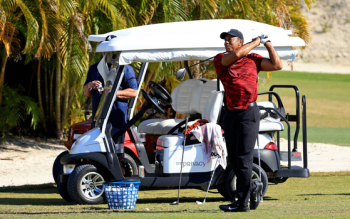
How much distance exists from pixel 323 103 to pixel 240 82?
28.3 metres

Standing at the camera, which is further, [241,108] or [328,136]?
[328,136]

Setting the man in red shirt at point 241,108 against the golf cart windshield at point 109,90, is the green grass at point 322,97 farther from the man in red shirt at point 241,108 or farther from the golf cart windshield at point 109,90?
the man in red shirt at point 241,108

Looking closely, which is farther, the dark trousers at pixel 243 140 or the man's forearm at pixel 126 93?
the man's forearm at pixel 126 93

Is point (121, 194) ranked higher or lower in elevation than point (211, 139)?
lower

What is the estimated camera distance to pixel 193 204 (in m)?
6.34

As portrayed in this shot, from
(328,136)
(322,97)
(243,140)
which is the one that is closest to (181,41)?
(243,140)

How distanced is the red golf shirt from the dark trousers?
87mm

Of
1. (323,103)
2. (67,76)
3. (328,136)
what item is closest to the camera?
(67,76)

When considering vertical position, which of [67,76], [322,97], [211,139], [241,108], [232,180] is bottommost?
[232,180]

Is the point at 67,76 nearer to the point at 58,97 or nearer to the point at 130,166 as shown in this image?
the point at 58,97

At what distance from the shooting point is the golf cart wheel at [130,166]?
672 centimetres

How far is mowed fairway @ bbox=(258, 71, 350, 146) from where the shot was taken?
20312mm

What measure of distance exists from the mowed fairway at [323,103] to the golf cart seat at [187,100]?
1029 cm

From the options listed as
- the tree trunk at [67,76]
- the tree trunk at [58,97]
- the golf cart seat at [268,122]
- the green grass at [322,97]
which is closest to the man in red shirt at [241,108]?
the golf cart seat at [268,122]
